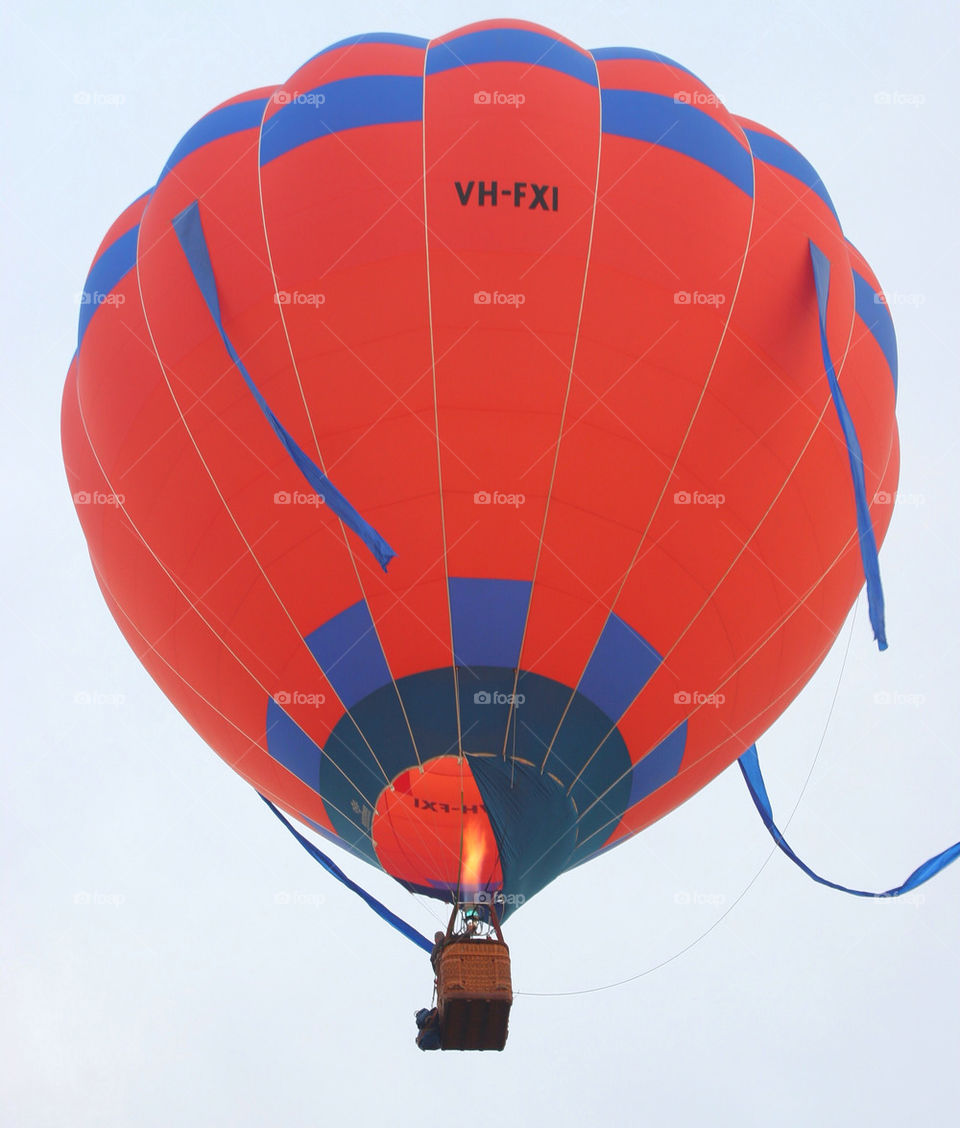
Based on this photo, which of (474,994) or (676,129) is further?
(676,129)

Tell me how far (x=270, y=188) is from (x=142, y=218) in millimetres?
1347

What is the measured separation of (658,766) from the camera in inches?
448

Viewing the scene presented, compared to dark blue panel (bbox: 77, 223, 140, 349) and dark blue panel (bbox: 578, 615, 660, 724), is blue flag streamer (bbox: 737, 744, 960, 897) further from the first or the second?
dark blue panel (bbox: 77, 223, 140, 349)

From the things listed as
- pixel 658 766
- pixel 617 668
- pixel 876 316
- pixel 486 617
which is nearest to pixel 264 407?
pixel 486 617

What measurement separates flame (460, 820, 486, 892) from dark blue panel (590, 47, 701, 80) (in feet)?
16.8

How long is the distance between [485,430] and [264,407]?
1.30m

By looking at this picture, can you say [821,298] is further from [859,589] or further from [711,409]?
[859,589]

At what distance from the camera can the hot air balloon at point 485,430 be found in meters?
10.4

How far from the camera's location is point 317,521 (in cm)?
1055

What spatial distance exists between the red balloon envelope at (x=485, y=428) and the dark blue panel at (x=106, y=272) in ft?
0.85

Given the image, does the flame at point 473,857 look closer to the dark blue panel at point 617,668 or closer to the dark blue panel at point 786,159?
the dark blue panel at point 617,668

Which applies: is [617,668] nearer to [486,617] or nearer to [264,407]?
[486,617]

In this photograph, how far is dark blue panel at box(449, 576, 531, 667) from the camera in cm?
1042

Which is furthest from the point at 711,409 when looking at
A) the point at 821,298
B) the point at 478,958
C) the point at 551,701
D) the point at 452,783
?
the point at 478,958
